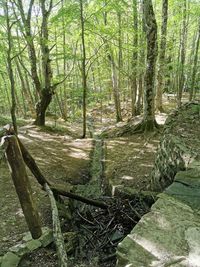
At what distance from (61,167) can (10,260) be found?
4414mm

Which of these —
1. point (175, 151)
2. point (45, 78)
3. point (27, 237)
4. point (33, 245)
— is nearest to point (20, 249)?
point (33, 245)

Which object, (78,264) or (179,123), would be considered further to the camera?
(179,123)

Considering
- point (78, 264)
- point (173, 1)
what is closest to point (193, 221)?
point (78, 264)

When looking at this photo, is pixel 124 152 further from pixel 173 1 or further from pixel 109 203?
pixel 173 1

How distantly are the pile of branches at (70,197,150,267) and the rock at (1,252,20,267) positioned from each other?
805 mm

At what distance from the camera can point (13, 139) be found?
305 centimetres

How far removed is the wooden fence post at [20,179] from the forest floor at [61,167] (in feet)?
1.97

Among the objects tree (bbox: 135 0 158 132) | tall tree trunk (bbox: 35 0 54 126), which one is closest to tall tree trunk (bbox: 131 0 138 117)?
tree (bbox: 135 0 158 132)

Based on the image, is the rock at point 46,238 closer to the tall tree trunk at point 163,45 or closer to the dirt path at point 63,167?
the dirt path at point 63,167

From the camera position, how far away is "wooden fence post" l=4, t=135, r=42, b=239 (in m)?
3.06

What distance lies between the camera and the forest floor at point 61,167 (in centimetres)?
437

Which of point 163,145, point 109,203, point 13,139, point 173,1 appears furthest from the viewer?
point 173,1

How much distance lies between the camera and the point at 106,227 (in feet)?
12.2

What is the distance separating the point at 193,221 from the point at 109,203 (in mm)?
1731
